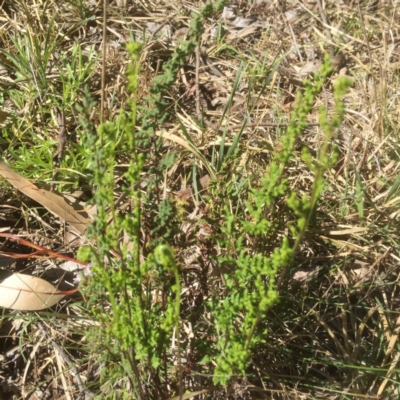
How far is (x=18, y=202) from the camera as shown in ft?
8.00

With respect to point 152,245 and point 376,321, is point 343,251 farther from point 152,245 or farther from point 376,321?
point 152,245

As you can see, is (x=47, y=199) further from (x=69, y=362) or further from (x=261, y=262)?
(x=261, y=262)

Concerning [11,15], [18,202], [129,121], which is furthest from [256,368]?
[11,15]

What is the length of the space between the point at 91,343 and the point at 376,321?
1.18 meters

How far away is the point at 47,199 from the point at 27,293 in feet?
1.41

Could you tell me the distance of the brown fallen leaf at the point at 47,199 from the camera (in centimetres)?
238

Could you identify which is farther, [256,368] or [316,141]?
[316,141]

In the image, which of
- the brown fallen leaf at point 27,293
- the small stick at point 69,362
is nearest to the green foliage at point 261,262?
the small stick at point 69,362

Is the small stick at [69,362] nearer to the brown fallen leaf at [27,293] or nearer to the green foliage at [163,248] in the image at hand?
the brown fallen leaf at [27,293]

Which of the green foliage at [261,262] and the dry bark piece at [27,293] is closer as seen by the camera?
the green foliage at [261,262]

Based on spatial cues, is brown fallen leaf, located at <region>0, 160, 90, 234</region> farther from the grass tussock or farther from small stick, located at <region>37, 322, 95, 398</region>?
small stick, located at <region>37, 322, 95, 398</region>

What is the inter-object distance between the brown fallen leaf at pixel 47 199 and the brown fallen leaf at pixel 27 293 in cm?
29

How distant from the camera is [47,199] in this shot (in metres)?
2.39

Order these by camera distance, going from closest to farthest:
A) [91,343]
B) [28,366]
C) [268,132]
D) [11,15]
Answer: [91,343] < [28,366] < [268,132] < [11,15]
